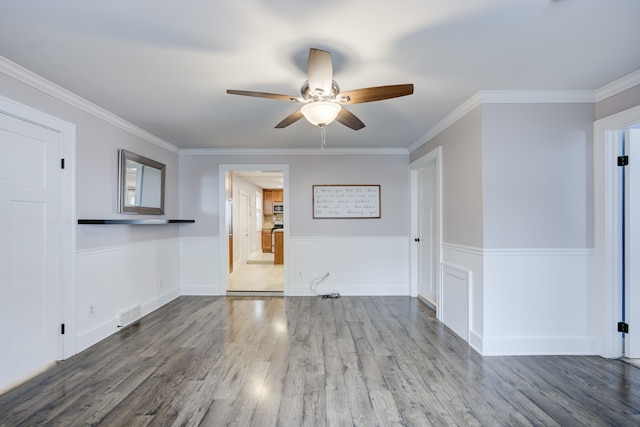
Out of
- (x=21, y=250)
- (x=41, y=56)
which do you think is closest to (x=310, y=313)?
(x=21, y=250)

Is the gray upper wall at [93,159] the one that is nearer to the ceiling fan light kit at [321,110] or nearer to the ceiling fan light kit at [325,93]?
the ceiling fan light kit at [325,93]

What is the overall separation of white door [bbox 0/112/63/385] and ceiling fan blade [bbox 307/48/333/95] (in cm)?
223

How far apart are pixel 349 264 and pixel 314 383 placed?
2.65 meters

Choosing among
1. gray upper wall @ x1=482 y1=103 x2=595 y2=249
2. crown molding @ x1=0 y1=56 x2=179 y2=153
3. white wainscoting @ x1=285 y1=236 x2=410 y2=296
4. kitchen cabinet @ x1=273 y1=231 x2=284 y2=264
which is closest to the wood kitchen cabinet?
kitchen cabinet @ x1=273 y1=231 x2=284 y2=264

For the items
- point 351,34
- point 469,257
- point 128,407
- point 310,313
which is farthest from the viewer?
point 310,313

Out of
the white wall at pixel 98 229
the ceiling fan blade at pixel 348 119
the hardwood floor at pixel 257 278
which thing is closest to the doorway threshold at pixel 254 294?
the hardwood floor at pixel 257 278

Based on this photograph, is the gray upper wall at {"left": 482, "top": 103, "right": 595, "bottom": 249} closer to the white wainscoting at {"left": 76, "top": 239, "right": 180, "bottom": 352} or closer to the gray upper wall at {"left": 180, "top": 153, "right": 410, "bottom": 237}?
the gray upper wall at {"left": 180, "top": 153, "right": 410, "bottom": 237}

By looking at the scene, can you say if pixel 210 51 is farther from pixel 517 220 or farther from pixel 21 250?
pixel 517 220

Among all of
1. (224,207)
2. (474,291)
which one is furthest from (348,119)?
(224,207)

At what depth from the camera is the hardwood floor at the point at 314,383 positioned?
6.21 ft

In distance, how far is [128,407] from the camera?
1.99 m

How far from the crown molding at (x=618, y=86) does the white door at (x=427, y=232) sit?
A: 1.74 m

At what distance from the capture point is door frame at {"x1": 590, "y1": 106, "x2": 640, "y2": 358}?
260 cm

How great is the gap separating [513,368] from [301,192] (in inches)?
134
